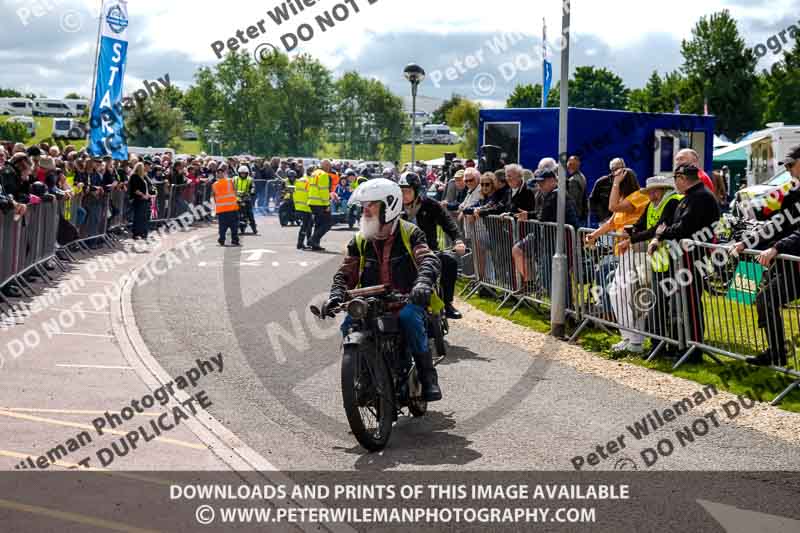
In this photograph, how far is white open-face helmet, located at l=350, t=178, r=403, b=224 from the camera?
25.5 feet

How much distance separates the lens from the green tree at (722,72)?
78562 millimetres

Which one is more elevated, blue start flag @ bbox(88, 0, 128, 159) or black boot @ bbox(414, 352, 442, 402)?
blue start flag @ bbox(88, 0, 128, 159)

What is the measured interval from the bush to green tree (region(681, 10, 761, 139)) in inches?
2283

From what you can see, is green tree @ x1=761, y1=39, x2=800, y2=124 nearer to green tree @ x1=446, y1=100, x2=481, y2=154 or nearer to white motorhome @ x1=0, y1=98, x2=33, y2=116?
green tree @ x1=446, y1=100, x2=481, y2=154

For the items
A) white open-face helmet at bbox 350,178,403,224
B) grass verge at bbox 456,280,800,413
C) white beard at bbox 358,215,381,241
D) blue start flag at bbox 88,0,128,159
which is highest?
blue start flag at bbox 88,0,128,159

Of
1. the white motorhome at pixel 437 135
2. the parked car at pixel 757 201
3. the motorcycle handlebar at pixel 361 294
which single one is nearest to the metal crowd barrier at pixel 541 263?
the parked car at pixel 757 201

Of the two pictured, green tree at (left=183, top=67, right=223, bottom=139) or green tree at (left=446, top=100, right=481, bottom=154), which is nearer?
green tree at (left=446, top=100, right=481, bottom=154)

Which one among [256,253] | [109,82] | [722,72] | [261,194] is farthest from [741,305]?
[722,72]

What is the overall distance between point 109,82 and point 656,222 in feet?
54.4

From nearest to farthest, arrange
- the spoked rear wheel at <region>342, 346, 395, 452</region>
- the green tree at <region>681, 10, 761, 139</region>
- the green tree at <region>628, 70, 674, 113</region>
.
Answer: the spoked rear wheel at <region>342, 346, 395, 452</region>
the green tree at <region>681, 10, 761, 139</region>
the green tree at <region>628, 70, 674, 113</region>

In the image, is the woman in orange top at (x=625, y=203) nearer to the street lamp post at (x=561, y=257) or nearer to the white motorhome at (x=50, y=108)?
the street lamp post at (x=561, y=257)

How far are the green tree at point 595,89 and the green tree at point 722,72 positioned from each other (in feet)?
100

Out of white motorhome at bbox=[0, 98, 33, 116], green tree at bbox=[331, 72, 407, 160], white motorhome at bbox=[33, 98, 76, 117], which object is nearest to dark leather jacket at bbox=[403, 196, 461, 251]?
green tree at bbox=[331, 72, 407, 160]

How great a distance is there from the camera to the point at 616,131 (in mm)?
21094
